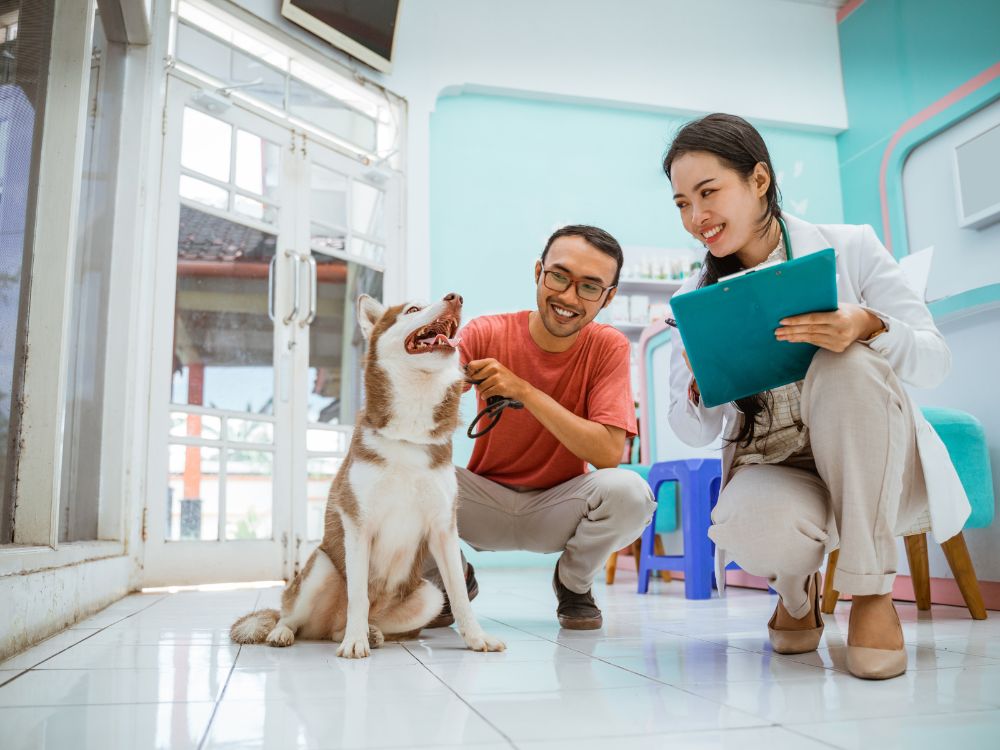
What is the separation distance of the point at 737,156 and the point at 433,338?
31.7 inches

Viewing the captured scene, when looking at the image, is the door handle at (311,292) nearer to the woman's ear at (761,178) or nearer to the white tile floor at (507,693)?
the white tile floor at (507,693)

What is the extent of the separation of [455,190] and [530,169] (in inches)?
24.1

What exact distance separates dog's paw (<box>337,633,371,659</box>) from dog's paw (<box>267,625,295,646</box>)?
0.20 m

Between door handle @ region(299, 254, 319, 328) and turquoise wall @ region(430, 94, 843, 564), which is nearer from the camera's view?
door handle @ region(299, 254, 319, 328)

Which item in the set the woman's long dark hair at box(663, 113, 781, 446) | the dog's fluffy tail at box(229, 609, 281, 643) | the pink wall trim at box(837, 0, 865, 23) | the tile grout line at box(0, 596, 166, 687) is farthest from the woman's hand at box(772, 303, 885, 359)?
the pink wall trim at box(837, 0, 865, 23)

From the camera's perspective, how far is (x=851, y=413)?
1.45 metres

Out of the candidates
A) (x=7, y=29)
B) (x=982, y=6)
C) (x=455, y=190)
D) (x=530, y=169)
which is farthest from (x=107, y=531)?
(x=982, y=6)

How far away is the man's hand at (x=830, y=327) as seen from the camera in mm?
1401

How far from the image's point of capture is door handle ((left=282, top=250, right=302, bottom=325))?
428 centimetres

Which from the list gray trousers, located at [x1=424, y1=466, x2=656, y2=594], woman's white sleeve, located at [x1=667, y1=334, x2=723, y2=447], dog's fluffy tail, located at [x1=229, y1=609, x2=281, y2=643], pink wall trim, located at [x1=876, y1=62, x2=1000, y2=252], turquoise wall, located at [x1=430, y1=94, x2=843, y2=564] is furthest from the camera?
turquoise wall, located at [x1=430, y1=94, x2=843, y2=564]

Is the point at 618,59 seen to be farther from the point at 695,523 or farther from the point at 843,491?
the point at 843,491

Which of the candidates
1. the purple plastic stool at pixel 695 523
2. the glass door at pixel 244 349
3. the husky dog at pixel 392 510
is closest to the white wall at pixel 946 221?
the purple plastic stool at pixel 695 523

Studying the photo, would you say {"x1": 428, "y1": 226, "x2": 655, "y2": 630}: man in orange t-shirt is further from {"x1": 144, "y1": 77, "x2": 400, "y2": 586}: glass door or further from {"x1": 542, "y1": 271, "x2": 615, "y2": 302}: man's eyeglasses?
{"x1": 144, "y1": 77, "x2": 400, "y2": 586}: glass door

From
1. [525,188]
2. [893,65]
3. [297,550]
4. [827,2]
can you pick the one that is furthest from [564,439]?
[827,2]
